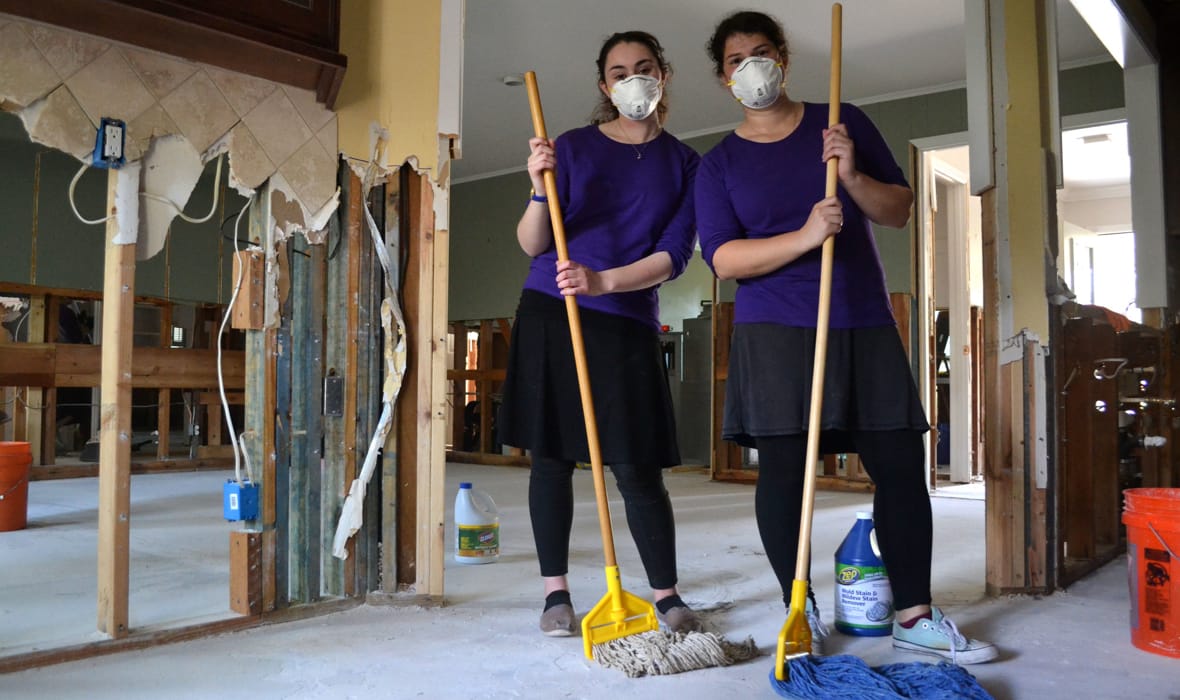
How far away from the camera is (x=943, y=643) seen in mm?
1692

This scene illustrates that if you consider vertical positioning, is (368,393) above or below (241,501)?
above

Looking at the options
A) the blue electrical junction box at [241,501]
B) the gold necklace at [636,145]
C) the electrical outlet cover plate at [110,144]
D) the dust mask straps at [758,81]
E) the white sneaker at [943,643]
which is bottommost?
the white sneaker at [943,643]

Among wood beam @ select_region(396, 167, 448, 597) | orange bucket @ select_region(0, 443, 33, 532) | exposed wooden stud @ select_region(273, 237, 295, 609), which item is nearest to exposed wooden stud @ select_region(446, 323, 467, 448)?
orange bucket @ select_region(0, 443, 33, 532)

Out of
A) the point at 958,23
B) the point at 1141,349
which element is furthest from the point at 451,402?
the point at 1141,349

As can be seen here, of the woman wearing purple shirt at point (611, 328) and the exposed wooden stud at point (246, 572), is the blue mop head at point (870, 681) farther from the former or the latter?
the exposed wooden stud at point (246, 572)

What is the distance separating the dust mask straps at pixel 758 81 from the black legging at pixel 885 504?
69 cm

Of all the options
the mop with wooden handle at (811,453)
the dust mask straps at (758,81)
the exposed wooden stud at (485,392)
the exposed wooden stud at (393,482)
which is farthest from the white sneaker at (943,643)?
the exposed wooden stud at (485,392)

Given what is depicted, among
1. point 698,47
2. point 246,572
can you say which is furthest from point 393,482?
point 698,47

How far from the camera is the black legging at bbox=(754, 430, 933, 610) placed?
68.0 inches

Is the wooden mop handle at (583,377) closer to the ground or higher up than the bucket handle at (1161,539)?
higher up

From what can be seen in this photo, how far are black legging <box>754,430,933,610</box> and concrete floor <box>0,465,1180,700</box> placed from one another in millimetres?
161

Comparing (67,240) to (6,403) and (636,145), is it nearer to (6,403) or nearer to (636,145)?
(6,403)

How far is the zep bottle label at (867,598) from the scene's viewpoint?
189cm

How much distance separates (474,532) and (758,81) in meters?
1.71
